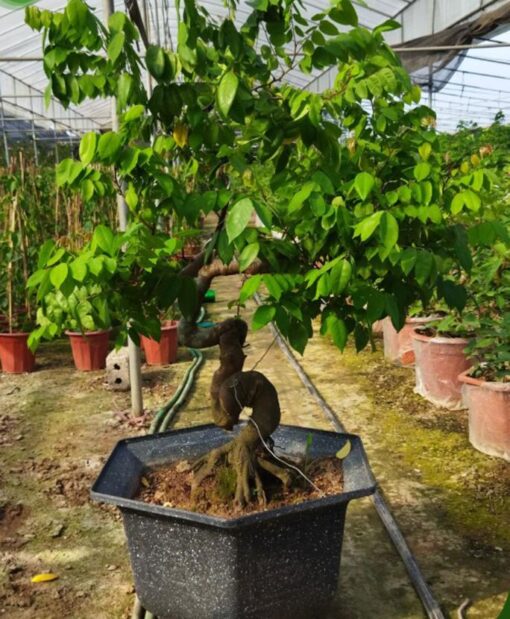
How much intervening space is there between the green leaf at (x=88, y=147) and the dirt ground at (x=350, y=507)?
1486mm

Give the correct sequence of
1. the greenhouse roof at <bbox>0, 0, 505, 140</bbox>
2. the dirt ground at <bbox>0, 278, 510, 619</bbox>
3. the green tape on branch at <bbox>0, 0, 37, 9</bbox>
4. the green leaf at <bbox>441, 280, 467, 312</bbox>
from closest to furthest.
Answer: the green tape on branch at <bbox>0, 0, 37, 9</bbox>
the green leaf at <bbox>441, 280, 467, 312</bbox>
the dirt ground at <bbox>0, 278, 510, 619</bbox>
the greenhouse roof at <bbox>0, 0, 505, 140</bbox>

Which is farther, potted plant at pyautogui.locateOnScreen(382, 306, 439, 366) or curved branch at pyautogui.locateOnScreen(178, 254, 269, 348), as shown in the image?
potted plant at pyautogui.locateOnScreen(382, 306, 439, 366)

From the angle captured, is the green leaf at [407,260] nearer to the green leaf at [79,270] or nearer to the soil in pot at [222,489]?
the green leaf at [79,270]

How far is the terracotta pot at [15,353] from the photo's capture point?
4836 mm

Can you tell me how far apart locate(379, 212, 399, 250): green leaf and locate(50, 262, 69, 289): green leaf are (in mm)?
637

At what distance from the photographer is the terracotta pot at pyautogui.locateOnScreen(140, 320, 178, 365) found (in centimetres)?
495

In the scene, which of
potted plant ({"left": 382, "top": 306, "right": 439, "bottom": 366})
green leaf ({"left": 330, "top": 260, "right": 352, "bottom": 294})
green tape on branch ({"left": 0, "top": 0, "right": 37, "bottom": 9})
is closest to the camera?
green tape on branch ({"left": 0, "top": 0, "right": 37, "bottom": 9})

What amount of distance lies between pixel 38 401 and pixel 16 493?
4.30 ft

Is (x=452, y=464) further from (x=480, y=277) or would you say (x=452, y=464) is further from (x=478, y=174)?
(x=478, y=174)

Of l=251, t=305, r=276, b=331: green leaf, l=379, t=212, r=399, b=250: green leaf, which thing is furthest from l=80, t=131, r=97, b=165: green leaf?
l=379, t=212, r=399, b=250: green leaf

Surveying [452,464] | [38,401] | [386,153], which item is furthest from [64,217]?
[386,153]

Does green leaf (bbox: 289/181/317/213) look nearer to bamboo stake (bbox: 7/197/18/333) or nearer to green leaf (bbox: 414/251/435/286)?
green leaf (bbox: 414/251/435/286)

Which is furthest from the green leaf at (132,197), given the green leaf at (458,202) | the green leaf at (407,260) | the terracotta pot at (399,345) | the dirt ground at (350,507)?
the terracotta pot at (399,345)

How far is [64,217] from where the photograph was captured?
253 inches
